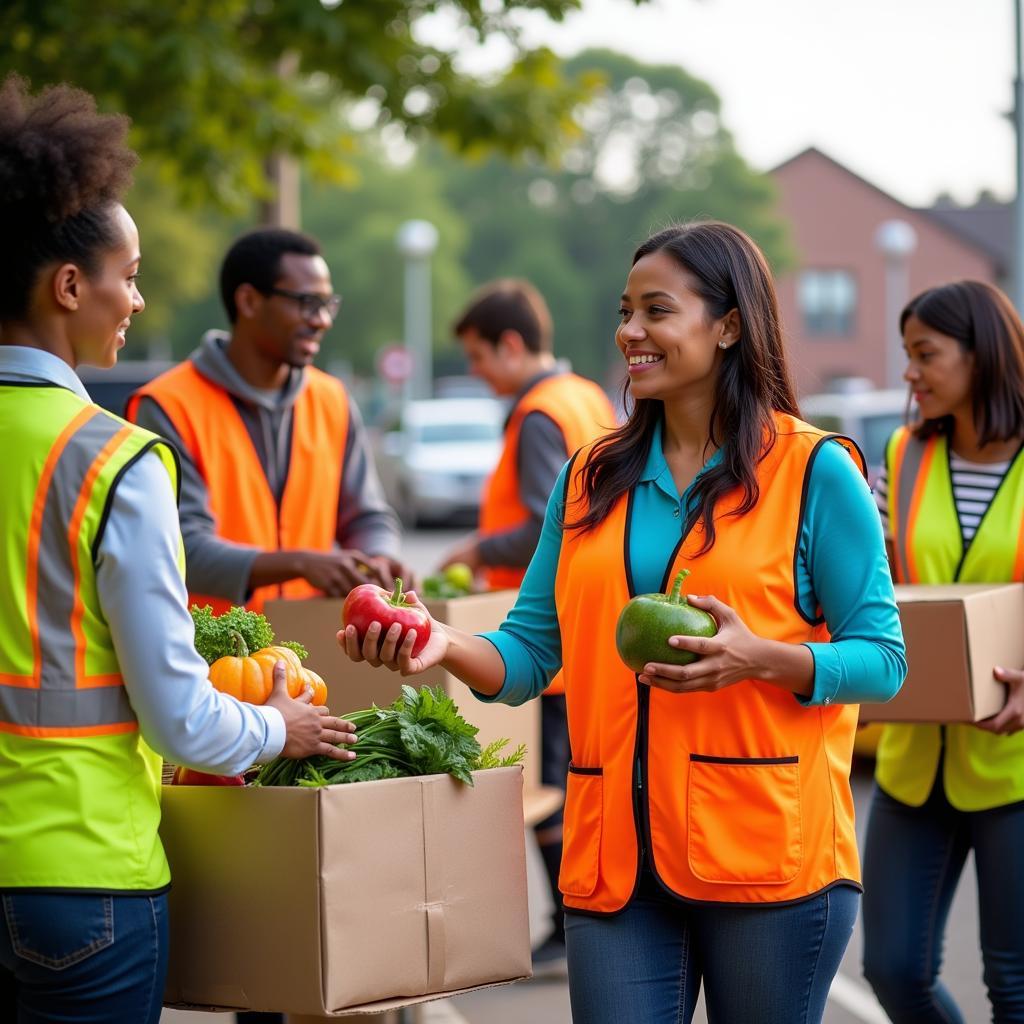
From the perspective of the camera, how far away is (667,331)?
3.02 meters

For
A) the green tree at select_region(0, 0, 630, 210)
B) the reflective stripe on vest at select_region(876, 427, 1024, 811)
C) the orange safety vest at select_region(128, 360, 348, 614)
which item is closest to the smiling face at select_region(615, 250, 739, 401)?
the reflective stripe on vest at select_region(876, 427, 1024, 811)

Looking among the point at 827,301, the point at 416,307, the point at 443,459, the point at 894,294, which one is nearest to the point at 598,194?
the point at 827,301

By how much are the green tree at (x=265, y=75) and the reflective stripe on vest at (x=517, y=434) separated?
3296 mm

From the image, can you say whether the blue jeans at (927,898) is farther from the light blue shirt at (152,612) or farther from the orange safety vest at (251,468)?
the light blue shirt at (152,612)

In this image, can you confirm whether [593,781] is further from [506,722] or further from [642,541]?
[506,722]

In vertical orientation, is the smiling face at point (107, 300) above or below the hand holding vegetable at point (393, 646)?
above

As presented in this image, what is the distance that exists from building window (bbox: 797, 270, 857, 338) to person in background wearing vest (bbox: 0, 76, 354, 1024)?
195 feet

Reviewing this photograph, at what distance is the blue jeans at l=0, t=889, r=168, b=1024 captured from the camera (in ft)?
8.36

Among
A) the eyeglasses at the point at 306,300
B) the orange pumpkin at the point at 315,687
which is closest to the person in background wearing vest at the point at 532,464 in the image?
the eyeglasses at the point at 306,300

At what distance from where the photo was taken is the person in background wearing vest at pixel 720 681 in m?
2.83

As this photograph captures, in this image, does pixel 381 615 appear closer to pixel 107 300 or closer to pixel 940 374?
pixel 107 300

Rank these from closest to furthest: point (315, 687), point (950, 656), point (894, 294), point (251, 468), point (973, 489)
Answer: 1. point (315, 687)
2. point (950, 656)
3. point (973, 489)
4. point (251, 468)
5. point (894, 294)

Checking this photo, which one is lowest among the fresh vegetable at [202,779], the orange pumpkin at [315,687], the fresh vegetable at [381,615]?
the fresh vegetable at [202,779]

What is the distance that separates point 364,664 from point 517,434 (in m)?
1.71
